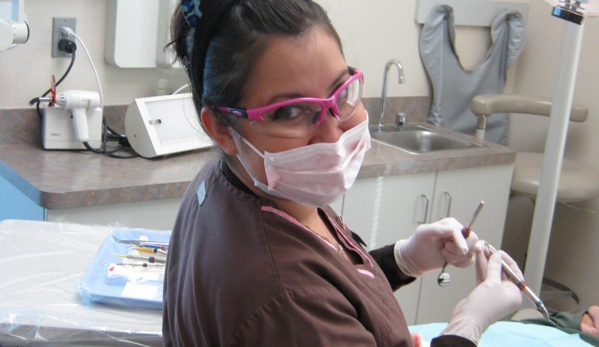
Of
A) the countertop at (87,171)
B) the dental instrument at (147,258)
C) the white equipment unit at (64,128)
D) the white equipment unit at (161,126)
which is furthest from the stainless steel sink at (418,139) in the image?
the dental instrument at (147,258)

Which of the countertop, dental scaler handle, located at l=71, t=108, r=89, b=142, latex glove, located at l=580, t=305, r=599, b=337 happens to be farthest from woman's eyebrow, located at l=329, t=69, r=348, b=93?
dental scaler handle, located at l=71, t=108, r=89, b=142

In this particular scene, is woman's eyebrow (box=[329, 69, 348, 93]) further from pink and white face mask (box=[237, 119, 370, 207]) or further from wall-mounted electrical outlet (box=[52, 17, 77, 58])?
wall-mounted electrical outlet (box=[52, 17, 77, 58])

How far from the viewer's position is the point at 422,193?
2.67 m

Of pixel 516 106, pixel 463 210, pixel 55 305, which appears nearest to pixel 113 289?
pixel 55 305

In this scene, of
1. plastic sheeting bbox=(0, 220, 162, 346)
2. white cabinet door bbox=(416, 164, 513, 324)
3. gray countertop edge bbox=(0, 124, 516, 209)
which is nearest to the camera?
plastic sheeting bbox=(0, 220, 162, 346)

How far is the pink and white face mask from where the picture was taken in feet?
3.26

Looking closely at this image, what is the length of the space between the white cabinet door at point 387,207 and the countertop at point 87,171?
0.20 feet

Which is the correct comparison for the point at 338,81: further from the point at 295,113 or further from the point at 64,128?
the point at 64,128

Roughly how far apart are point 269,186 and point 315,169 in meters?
0.07

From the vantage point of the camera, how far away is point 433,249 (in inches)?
58.8

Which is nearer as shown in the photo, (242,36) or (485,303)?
(242,36)

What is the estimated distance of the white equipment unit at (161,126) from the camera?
7.31 ft

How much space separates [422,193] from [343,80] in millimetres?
1725

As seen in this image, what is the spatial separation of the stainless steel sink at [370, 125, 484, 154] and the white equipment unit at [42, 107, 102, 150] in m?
1.21
